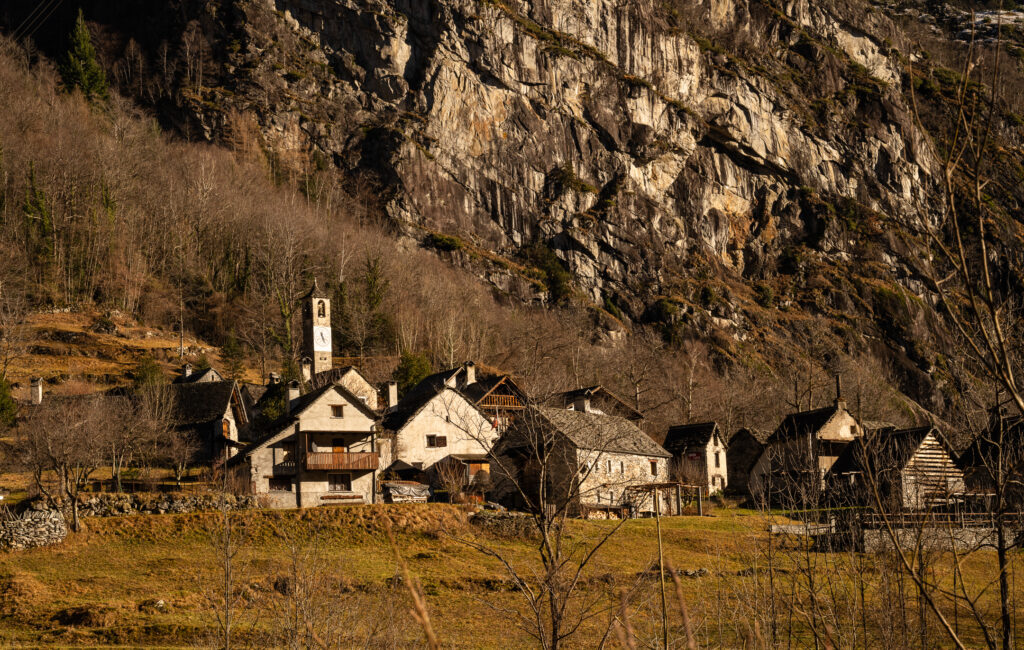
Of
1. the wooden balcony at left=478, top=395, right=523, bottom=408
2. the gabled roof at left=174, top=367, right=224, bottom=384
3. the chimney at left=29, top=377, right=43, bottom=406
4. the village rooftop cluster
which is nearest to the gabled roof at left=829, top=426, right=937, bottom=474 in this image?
the village rooftop cluster

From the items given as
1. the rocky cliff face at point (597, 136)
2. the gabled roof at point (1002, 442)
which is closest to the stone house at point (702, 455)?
the gabled roof at point (1002, 442)

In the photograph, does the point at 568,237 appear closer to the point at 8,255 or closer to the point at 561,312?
the point at 561,312

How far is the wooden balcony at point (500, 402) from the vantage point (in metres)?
63.6

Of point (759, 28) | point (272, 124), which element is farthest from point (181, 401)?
point (759, 28)

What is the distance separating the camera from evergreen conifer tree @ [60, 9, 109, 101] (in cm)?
11875

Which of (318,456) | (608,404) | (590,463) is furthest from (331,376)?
(590,463)

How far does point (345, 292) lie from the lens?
9062 centimetres

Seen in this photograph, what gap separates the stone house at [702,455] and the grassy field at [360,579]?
14154mm

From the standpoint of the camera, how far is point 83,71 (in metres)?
119

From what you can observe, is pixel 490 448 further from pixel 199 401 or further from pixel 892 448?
pixel 199 401

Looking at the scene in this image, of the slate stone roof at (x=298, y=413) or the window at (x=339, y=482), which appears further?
the slate stone roof at (x=298, y=413)

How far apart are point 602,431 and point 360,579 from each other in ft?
66.1

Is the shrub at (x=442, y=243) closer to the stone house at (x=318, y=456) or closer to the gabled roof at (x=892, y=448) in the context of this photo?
the gabled roof at (x=892, y=448)

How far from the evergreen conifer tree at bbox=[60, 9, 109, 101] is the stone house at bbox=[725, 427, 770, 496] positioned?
94.9m
